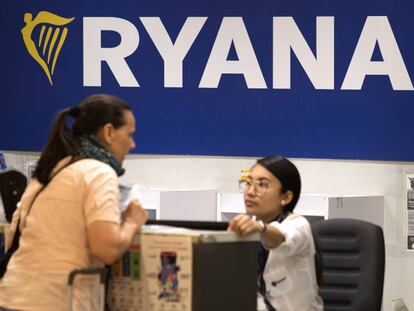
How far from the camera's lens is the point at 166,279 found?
2736 mm

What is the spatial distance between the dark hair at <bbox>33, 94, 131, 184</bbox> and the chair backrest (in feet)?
6.37

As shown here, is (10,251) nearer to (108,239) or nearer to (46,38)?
(108,239)

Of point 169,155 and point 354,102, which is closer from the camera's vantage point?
point 354,102

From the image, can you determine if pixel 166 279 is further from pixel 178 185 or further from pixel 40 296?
pixel 178 185

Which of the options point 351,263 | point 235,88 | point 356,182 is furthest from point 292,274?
point 235,88

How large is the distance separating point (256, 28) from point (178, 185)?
3.82 feet

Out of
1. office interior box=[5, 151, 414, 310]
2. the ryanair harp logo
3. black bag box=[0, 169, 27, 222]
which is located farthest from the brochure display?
the ryanair harp logo

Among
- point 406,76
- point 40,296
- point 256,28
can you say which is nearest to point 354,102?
point 406,76

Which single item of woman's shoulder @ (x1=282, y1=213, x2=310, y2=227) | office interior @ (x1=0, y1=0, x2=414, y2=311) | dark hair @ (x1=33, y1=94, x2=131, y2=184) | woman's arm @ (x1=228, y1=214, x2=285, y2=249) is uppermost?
office interior @ (x1=0, y1=0, x2=414, y2=311)

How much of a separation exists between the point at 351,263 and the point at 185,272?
2.01 metres

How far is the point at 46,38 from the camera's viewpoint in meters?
6.12

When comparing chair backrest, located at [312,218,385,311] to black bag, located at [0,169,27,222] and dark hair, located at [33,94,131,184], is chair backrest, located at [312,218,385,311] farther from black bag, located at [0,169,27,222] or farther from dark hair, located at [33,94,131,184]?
dark hair, located at [33,94,131,184]

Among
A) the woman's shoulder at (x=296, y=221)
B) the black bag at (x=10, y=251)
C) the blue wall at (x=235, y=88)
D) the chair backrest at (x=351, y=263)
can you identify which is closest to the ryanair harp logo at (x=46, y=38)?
the blue wall at (x=235, y=88)

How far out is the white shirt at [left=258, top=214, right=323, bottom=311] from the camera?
3.27 m
